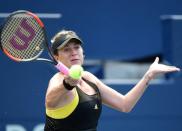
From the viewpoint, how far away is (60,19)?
219 inches

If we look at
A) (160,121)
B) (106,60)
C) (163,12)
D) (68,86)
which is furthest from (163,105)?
(68,86)

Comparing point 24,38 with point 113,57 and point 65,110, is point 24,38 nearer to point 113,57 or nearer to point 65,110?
point 65,110

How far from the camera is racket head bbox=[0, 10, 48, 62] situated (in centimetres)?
392

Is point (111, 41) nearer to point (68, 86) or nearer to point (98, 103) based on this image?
point (98, 103)

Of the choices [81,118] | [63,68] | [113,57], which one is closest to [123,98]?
[81,118]

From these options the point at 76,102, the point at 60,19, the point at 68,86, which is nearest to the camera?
the point at 68,86

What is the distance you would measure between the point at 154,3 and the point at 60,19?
1300 mm

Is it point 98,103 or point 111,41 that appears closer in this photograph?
point 98,103

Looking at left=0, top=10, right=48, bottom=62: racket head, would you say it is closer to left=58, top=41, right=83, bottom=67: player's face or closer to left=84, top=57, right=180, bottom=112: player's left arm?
left=58, top=41, right=83, bottom=67: player's face

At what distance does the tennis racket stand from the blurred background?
1312 millimetres

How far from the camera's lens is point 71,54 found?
151 inches

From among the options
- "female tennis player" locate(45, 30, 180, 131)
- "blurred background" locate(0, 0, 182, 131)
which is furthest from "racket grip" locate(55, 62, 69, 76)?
"blurred background" locate(0, 0, 182, 131)

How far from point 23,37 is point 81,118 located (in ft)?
2.36

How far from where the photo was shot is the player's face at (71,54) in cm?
383
